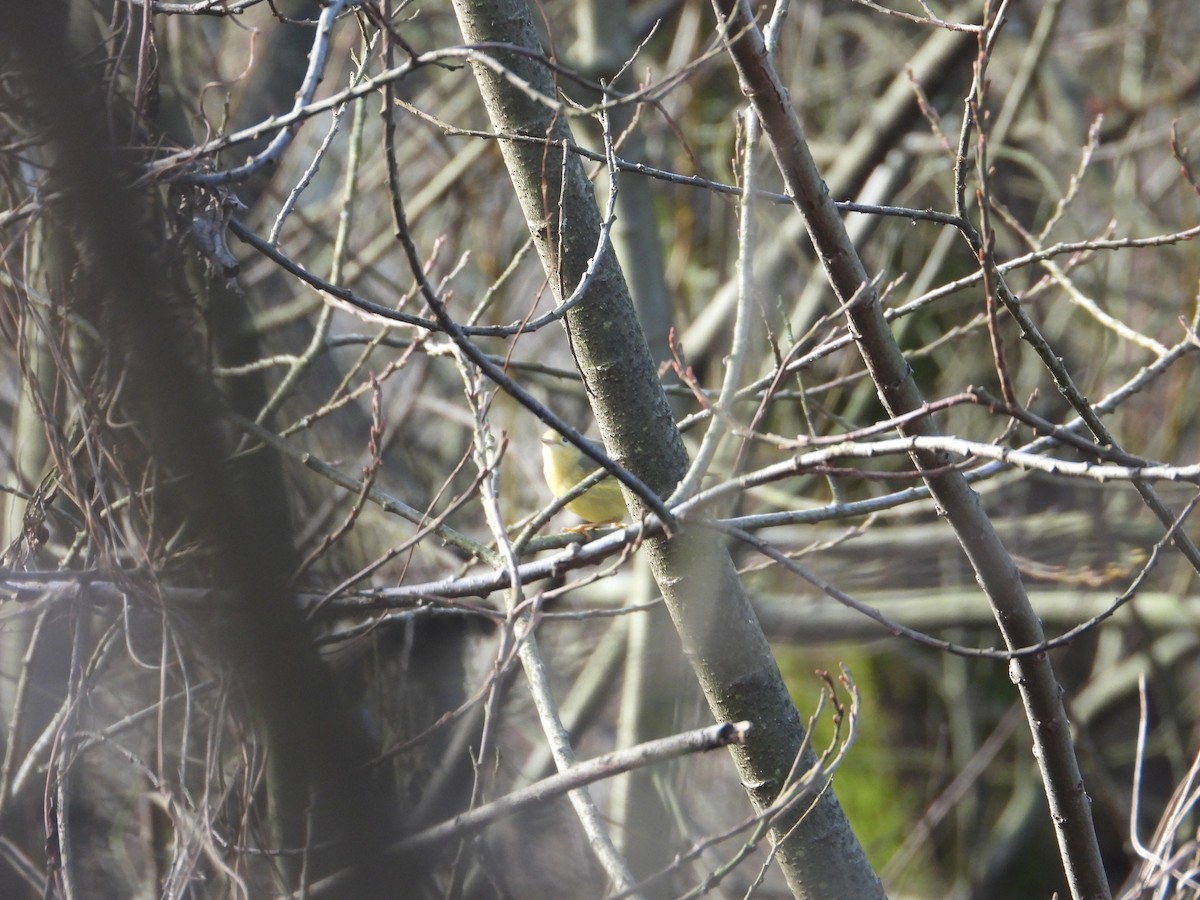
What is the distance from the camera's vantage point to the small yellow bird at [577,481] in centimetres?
446

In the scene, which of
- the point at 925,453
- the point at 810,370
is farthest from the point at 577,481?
the point at 925,453

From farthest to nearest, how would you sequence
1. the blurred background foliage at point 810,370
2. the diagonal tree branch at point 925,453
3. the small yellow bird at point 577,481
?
the small yellow bird at point 577,481 → the blurred background foliage at point 810,370 → the diagonal tree branch at point 925,453

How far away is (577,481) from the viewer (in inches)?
192

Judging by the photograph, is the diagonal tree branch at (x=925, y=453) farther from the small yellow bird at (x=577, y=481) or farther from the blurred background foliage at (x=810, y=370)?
the small yellow bird at (x=577, y=481)

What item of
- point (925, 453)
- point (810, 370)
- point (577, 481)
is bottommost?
point (925, 453)

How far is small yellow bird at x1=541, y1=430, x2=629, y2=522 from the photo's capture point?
446 centimetres

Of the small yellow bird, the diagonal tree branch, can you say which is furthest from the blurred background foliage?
the diagonal tree branch

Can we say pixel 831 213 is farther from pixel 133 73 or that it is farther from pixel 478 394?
pixel 133 73

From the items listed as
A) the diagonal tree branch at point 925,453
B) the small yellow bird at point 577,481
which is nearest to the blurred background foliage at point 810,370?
the small yellow bird at point 577,481

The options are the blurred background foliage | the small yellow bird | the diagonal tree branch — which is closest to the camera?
the diagonal tree branch

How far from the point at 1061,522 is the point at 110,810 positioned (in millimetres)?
4751

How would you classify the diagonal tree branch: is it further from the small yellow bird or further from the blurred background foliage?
the small yellow bird

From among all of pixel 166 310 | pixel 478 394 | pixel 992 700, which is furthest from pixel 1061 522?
pixel 166 310

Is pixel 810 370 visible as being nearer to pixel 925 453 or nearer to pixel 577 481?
pixel 577 481
